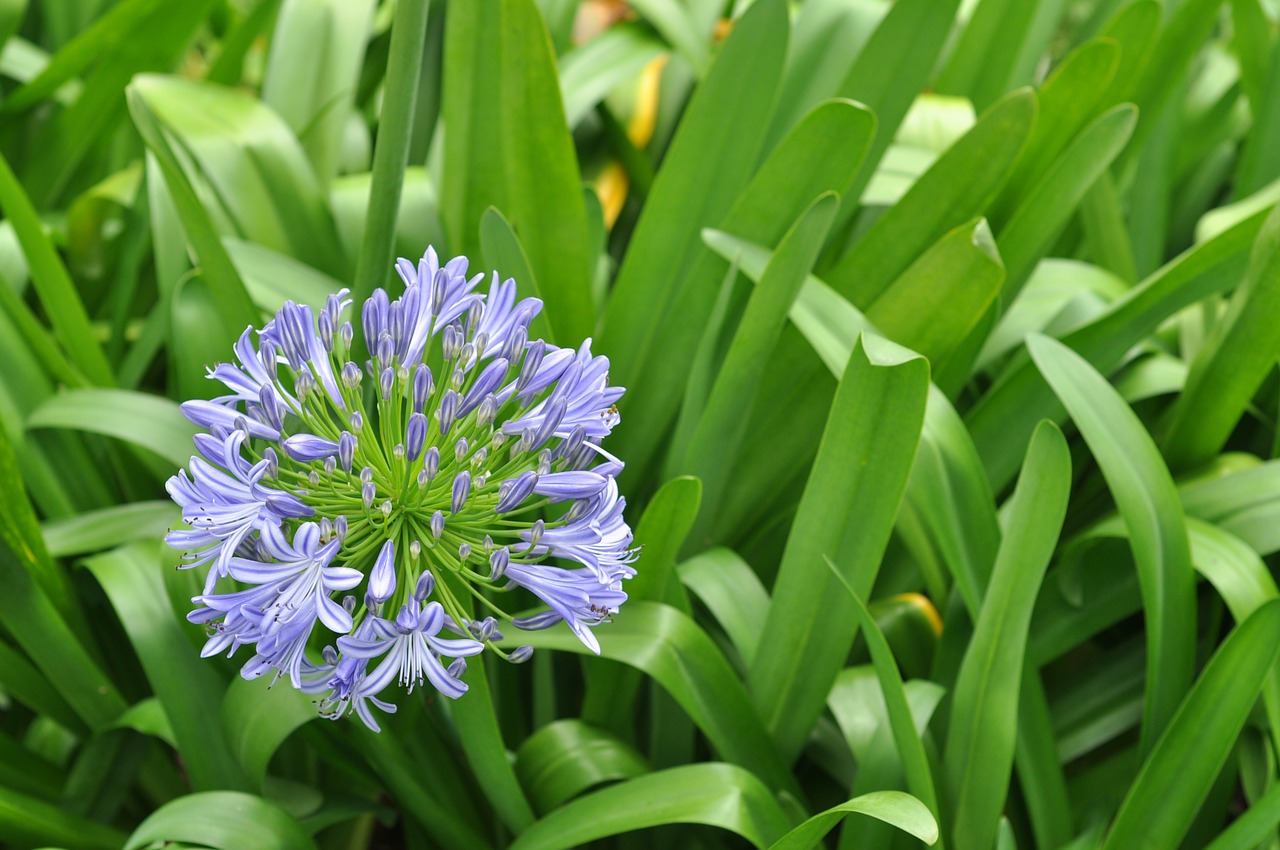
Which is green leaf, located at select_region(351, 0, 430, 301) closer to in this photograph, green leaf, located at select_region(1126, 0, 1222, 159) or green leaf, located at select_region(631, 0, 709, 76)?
green leaf, located at select_region(631, 0, 709, 76)

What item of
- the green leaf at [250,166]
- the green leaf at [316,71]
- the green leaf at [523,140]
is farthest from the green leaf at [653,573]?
the green leaf at [316,71]

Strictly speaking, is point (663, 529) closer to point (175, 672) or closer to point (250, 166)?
point (175, 672)

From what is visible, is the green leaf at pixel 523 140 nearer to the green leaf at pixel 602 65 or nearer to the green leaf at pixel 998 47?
the green leaf at pixel 602 65

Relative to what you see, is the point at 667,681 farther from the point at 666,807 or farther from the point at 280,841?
the point at 280,841

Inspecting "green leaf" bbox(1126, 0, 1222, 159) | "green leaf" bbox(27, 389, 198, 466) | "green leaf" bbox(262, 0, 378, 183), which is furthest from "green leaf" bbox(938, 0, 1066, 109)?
"green leaf" bbox(27, 389, 198, 466)

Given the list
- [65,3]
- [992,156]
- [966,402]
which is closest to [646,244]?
[992,156]

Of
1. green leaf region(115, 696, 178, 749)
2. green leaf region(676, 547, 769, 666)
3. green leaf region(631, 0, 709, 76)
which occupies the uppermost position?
green leaf region(631, 0, 709, 76)
